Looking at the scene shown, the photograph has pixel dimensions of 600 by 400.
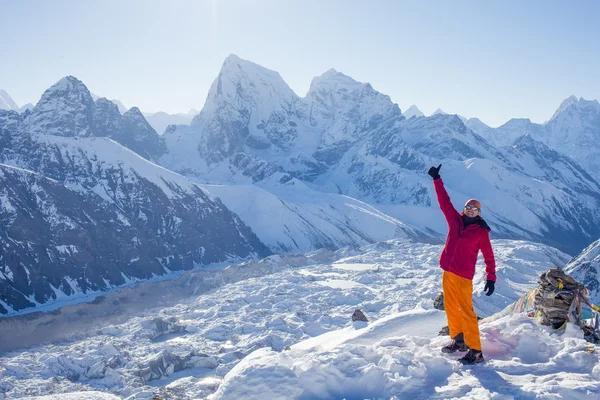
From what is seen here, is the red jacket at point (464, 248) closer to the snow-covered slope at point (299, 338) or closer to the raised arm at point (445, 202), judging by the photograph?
the raised arm at point (445, 202)

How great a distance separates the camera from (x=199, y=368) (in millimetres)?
69562

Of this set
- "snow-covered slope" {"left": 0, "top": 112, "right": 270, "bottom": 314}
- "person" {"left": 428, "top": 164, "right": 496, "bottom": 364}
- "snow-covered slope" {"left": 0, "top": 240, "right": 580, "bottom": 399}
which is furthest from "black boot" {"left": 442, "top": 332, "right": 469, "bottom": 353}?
"snow-covered slope" {"left": 0, "top": 112, "right": 270, "bottom": 314}

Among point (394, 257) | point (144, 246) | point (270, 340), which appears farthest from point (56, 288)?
point (394, 257)

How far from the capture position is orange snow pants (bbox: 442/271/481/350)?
484 inches

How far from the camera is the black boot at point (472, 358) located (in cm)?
1202

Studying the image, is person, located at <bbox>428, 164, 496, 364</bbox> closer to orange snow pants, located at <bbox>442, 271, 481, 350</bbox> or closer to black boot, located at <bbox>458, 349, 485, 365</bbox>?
orange snow pants, located at <bbox>442, 271, 481, 350</bbox>

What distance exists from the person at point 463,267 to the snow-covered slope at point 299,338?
0.89 meters

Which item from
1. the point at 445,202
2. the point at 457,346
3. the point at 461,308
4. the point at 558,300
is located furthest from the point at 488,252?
→ the point at 558,300

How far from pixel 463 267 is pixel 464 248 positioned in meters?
0.52

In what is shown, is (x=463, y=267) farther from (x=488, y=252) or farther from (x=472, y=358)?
(x=472, y=358)

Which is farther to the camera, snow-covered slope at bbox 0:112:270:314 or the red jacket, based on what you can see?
snow-covered slope at bbox 0:112:270:314

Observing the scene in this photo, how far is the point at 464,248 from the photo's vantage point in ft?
42.0

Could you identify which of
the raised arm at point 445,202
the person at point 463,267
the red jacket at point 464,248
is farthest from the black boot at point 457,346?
the raised arm at point 445,202

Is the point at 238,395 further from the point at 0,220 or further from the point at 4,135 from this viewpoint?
the point at 4,135
